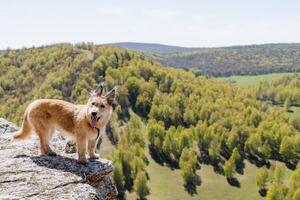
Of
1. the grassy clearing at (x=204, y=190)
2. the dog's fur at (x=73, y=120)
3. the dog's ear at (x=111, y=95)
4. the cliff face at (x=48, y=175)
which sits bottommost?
the grassy clearing at (x=204, y=190)

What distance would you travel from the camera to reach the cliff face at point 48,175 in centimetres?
1830

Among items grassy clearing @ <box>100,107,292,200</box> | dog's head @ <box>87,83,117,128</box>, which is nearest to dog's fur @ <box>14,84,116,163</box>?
dog's head @ <box>87,83,117,128</box>

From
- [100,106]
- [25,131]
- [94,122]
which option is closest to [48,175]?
[94,122]

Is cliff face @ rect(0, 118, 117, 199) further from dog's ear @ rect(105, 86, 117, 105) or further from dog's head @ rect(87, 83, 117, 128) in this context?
dog's ear @ rect(105, 86, 117, 105)

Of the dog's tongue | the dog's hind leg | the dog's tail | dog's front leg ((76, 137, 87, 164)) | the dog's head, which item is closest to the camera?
the dog's head

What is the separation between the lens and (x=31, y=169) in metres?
20.3

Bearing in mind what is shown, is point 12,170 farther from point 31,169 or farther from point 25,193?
point 25,193

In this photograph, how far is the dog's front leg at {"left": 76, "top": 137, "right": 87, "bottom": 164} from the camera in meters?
21.4

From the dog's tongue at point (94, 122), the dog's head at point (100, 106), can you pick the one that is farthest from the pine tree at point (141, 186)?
the dog's tongue at point (94, 122)

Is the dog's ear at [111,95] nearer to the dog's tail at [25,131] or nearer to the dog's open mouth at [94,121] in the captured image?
the dog's open mouth at [94,121]

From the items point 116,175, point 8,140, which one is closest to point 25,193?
point 8,140

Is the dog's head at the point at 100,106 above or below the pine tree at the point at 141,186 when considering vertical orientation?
above

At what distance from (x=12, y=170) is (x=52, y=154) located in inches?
103

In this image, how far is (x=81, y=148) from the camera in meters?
21.4
